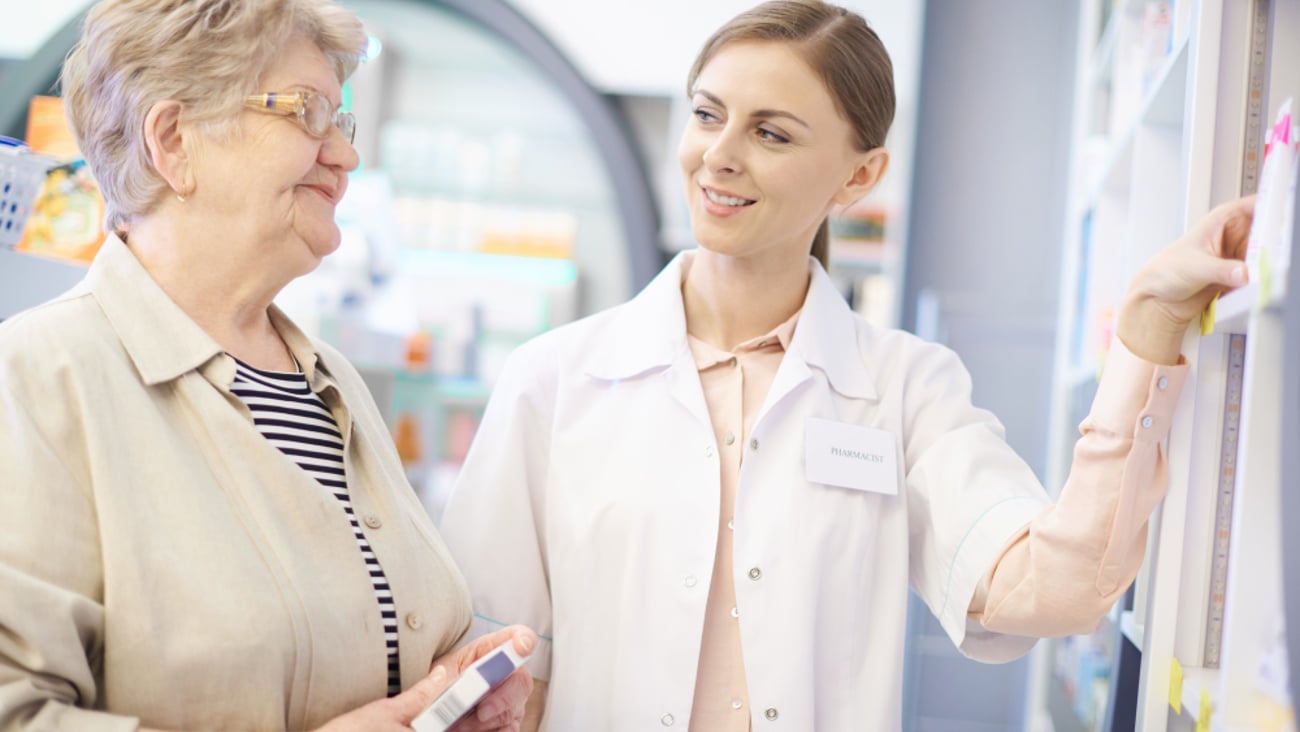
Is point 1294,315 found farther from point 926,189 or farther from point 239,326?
point 926,189

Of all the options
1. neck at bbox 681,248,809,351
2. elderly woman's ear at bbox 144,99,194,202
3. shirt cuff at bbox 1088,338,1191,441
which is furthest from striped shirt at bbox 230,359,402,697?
shirt cuff at bbox 1088,338,1191,441

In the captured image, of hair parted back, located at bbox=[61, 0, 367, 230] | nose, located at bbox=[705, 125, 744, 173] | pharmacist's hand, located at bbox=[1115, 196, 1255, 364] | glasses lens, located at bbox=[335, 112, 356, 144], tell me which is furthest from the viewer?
nose, located at bbox=[705, 125, 744, 173]

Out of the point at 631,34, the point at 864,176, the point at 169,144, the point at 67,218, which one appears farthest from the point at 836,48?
the point at 631,34

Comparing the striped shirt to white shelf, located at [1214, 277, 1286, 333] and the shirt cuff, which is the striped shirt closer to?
the shirt cuff

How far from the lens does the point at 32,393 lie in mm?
1296

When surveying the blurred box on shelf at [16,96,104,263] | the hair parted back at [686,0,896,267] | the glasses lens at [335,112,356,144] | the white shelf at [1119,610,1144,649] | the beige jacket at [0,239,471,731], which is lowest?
the white shelf at [1119,610,1144,649]

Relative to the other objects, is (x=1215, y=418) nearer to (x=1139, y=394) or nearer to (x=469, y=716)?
(x=1139, y=394)

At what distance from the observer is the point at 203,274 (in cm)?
156

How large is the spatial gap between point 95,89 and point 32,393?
1.59 ft

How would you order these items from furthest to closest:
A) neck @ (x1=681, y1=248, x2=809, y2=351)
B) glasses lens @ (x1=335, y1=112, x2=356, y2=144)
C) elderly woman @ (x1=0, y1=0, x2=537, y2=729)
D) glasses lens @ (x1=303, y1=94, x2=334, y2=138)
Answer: neck @ (x1=681, y1=248, x2=809, y2=351) < glasses lens @ (x1=335, y1=112, x2=356, y2=144) < glasses lens @ (x1=303, y1=94, x2=334, y2=138) < elderly woman @ (x1=0, y1=0, x2=537, y2=729)

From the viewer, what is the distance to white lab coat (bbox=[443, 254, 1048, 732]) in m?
1.78

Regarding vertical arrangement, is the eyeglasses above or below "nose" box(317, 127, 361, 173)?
above

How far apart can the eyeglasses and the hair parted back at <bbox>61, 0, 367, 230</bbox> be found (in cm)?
2

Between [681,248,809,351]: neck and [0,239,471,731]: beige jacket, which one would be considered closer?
[0,239,471,731]: beige jacket
